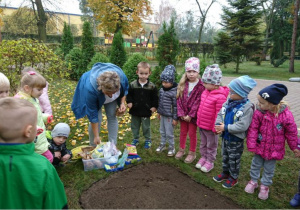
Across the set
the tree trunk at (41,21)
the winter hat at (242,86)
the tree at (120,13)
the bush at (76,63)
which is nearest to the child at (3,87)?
the winter hat at (242,86)

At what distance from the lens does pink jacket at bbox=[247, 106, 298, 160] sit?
2.65 m

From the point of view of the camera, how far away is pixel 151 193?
292cm

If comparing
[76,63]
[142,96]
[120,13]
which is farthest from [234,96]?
[120,13]

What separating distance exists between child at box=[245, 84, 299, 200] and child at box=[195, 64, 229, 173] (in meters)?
0.58

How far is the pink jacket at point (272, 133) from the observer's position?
2646mm

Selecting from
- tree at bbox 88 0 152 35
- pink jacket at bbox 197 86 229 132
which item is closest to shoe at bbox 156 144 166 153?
pink jacket at bbox 197 86 229 132

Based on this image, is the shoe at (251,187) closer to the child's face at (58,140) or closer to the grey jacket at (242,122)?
the grey jacket at (242,122)

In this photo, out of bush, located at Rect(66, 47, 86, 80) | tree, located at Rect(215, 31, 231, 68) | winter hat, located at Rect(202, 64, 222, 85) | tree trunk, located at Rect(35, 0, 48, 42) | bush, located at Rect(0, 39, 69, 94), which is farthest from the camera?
tree trunk, located at Rect(35, 0, 48, 42)

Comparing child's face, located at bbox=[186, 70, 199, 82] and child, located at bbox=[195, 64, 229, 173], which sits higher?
child's face, located at bbox=[186, 70, 199, 82]

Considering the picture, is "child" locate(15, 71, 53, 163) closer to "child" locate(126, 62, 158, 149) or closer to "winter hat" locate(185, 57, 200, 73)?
"child" locate(126, 62, 158, 149)

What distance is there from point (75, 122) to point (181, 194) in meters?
3.35

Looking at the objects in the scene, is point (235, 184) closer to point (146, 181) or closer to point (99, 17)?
point (146, 181)

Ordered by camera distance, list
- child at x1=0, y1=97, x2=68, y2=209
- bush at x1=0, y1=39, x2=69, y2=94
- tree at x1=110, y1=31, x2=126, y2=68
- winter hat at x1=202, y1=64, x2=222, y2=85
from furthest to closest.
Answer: tree at x1=110, y1=31, x2=126, y2=68, bush at x1=0, y1=39, x2=69, y2=94, winter hat at x1=202, y1=64, x2=222, y2=85, child at x1=0, y1=97, x2=68, y2=209

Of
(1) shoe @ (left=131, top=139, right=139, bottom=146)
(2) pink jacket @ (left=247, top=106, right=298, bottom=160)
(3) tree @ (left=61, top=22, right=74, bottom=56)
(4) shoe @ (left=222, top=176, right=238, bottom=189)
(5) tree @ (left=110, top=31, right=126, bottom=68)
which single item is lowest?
(4) shoe @ (left=222, top=176, right=238, bottom=189)
